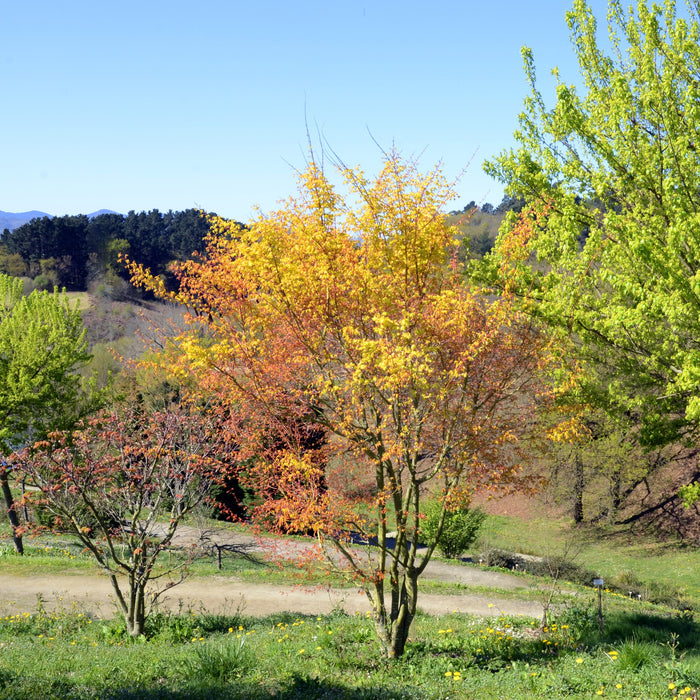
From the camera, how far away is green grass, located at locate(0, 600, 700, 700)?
6.36m

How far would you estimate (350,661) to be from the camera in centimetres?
757

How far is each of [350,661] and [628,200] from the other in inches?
305

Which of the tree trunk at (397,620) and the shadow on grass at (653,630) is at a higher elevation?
the tree trunk at (397,620)

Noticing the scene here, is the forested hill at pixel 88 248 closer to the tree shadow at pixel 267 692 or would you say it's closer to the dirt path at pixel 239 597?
the dirt path at pixel 239 597

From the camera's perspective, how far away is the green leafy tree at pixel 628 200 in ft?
27.2

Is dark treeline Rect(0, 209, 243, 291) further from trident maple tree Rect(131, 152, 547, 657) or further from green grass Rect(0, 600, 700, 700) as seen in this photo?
trident maple tree Rect(131, 152, 547, 657)

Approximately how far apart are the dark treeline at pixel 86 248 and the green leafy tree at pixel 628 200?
205ft

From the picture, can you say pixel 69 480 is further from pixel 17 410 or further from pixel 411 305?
pixel 17 410

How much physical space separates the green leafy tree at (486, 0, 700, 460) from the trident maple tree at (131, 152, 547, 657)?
1.39 m

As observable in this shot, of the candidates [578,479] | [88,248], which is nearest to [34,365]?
[578,479]

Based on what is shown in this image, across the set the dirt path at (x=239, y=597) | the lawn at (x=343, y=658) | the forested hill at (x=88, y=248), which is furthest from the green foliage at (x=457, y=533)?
the forested hill at (x=88, y=248)

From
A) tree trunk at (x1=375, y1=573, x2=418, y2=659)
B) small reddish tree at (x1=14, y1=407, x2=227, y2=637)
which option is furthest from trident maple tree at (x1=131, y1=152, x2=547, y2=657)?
small reddish tree at (x1=14, y1=407, x2=227, y2=637)

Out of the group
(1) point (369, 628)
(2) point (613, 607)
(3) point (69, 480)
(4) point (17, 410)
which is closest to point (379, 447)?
(1) point (369, 628)

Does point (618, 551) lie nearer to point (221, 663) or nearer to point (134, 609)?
point (134, 609)
